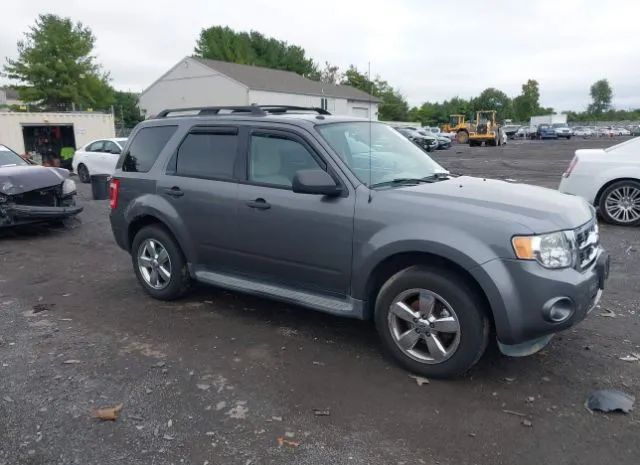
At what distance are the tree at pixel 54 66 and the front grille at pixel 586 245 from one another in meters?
43.4

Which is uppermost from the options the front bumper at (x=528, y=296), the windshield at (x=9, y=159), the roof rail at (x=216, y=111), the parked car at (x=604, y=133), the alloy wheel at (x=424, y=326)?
the parked car at (x=604, y=133)

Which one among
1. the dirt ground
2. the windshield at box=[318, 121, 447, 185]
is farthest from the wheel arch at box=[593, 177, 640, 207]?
the windshield at box=[318, 121, 447, 185]

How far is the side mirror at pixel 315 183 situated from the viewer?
392 centimetres

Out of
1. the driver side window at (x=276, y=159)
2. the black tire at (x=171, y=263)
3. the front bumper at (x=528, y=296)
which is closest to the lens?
the front bumper at (x=528, y=296)

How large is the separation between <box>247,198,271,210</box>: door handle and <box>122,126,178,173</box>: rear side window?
4.64 feet

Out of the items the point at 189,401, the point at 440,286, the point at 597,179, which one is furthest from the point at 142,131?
the point at 597,179

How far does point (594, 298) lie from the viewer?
3.65m

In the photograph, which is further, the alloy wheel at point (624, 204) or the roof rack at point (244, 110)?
the alloy wheel at point (624, 204)

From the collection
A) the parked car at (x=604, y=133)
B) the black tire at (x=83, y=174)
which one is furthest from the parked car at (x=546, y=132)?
the black tire at (x=83, y=174)

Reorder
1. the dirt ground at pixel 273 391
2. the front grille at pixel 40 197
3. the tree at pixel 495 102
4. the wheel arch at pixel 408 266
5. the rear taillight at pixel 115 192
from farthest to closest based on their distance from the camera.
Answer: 1. the tree at pixel 495 102
2. the front grille at pixel 40 197
3. the rear taillight at pixel 115 192
4. the wheel arch at pixel 408 266
5. the dirt ground at pixel 273 391

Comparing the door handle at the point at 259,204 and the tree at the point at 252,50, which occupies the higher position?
the tree at the point at 252,50

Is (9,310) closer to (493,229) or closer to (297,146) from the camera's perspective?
(297,146)

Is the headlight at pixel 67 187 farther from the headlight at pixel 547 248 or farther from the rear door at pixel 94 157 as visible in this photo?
the headlight at pixel 547 248

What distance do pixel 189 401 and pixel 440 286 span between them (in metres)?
1.82
